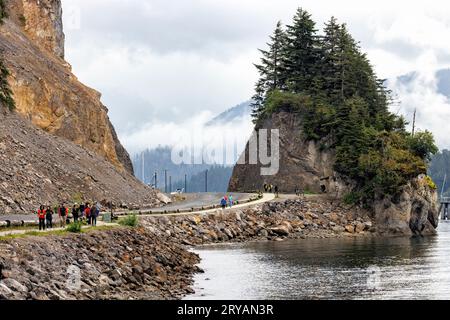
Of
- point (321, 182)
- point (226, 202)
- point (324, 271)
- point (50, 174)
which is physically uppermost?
point (321, 182)

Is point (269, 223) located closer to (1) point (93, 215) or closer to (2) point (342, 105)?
(2) point (342, 105)

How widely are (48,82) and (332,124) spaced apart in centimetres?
4094

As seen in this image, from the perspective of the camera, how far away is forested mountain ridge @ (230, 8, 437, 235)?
107 metres

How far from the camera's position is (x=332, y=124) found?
113062 mm

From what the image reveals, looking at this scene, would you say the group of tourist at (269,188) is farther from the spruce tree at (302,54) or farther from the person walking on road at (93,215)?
the person walking on road at (93,215)

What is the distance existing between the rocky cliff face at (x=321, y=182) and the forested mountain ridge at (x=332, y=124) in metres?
0.16

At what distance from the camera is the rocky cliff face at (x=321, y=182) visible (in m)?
104

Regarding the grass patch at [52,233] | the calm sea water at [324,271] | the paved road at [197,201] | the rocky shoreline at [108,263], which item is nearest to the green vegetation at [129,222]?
the rocky shoreline at [108,263]

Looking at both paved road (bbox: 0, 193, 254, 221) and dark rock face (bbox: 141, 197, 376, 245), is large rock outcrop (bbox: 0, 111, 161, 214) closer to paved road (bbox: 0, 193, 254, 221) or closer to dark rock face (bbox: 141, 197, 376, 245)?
paved road (bbox: 0, 193, 254, 221)

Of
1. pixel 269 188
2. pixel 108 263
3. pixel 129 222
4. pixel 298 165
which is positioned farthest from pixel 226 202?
pixel 108 263

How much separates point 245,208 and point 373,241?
15813 millimetres

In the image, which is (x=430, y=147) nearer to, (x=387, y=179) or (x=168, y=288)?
(x=387, y=179)

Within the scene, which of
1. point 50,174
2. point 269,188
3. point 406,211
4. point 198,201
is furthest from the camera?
point 269,188

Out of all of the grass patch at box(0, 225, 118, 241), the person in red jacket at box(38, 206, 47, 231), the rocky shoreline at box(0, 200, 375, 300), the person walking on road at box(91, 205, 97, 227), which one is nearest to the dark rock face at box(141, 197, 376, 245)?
the rocky shoreline at box(0, 200, 375, 300)
